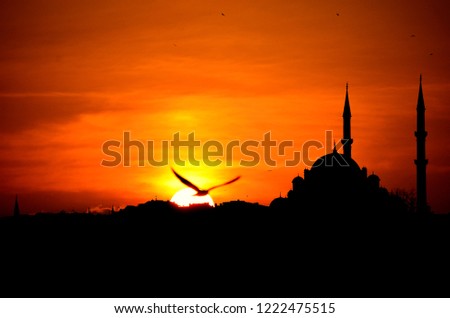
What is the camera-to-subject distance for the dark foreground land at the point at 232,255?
126 ft

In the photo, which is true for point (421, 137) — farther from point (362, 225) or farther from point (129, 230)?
point (129, 230)

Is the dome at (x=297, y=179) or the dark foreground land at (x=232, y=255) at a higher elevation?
the dome at (x=297, y=179)

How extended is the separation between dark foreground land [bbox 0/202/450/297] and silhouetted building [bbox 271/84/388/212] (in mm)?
1141

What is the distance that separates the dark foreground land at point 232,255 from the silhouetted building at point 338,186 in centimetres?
114

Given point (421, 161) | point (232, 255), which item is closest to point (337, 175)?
point (421, 161)

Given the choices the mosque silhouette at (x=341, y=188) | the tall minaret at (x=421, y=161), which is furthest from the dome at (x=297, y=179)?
the tall minaret at (x=421, y=161)

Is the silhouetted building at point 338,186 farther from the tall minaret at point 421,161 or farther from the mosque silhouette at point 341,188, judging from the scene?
Result: the tall minaret at point 421,161

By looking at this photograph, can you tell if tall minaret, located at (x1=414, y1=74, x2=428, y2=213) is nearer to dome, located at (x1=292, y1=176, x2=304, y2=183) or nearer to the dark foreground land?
the dark foreground land

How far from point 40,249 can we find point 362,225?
1705cm

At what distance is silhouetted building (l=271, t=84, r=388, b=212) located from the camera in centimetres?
5675

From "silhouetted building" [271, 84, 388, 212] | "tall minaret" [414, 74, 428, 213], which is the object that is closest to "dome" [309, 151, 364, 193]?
"silhouetted building" [271, 84, 388, 212]

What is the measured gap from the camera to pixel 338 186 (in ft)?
188

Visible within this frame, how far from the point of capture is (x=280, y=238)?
50375 millimetres

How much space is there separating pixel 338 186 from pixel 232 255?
40.1 feet
